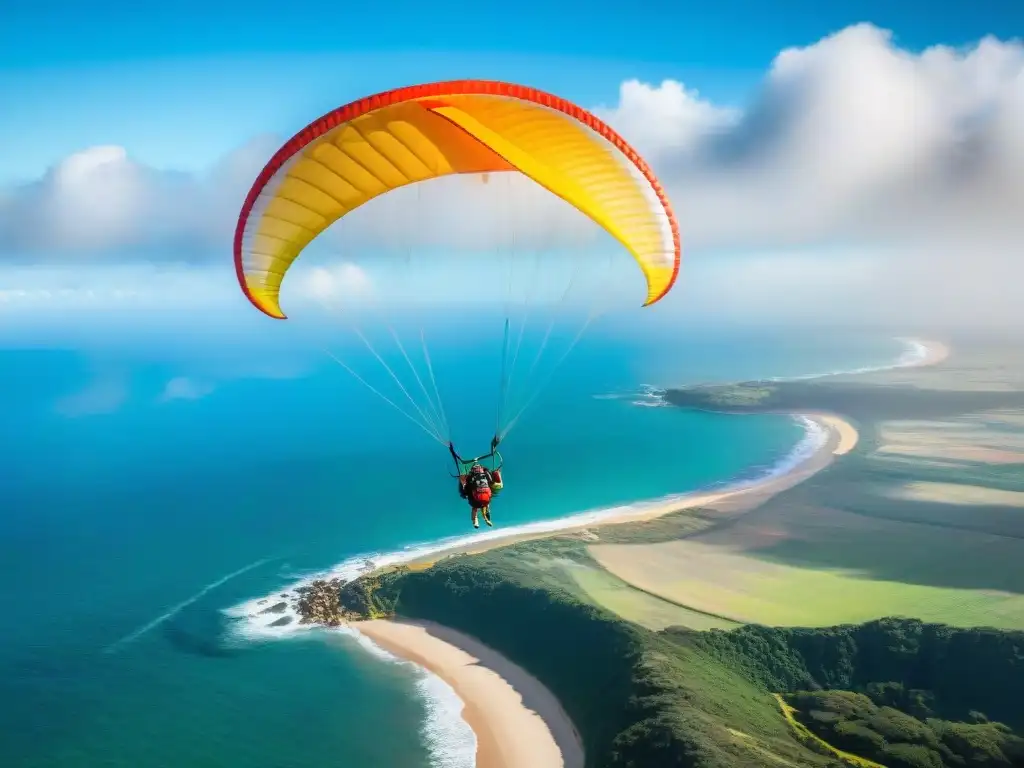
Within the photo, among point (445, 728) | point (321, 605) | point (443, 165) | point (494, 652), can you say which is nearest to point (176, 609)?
point (321, 605)

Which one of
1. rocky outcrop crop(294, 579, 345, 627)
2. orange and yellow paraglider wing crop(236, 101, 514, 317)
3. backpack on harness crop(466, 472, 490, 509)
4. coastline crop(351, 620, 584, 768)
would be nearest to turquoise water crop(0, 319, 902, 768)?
coastline crop(351, 620, 584, 768)

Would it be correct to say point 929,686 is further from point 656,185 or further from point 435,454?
point 435,454

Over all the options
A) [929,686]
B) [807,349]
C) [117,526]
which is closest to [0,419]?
[117,526]

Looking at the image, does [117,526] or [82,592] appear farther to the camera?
[117,526]

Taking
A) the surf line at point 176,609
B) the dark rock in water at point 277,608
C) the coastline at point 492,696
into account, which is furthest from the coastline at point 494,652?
the surf line at point 176,609

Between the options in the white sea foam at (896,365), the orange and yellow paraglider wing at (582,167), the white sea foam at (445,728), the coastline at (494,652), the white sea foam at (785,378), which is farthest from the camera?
the white sea foam at (896,365)

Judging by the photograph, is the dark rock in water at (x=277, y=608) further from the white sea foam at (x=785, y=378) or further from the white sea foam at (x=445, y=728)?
the white sea foam at (x=785, y=378)
